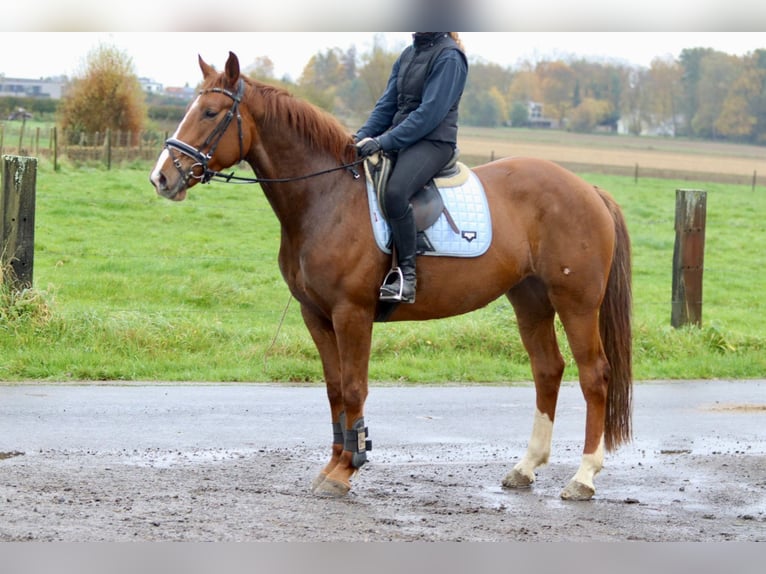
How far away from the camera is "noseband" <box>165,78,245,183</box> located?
5.40 meters

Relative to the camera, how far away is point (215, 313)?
11.9 metres

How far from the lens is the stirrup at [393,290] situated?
577 cm

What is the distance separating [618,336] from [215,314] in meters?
6.30

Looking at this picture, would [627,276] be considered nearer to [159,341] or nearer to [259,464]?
[259,464]

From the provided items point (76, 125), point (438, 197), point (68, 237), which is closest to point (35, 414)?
point (438, 197)

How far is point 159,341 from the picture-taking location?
9.84 m

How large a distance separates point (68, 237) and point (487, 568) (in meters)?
15.7

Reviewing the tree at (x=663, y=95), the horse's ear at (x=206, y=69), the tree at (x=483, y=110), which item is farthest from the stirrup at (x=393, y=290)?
the tree at (x=483, y=110)

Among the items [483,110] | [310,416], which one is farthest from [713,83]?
[483,110]

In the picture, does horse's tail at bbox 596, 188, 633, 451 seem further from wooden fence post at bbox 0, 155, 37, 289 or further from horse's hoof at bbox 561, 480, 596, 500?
wooden fence post at bbox 0, 155, 37, 289

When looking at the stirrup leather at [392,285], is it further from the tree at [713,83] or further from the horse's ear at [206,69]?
the tree at [713,83]

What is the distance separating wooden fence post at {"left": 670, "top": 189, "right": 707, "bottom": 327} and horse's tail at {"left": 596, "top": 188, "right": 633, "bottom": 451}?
4.57 meters

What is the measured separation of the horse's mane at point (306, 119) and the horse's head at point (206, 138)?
0.19 m

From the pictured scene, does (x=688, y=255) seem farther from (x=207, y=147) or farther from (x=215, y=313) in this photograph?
(x=207, y=147)
